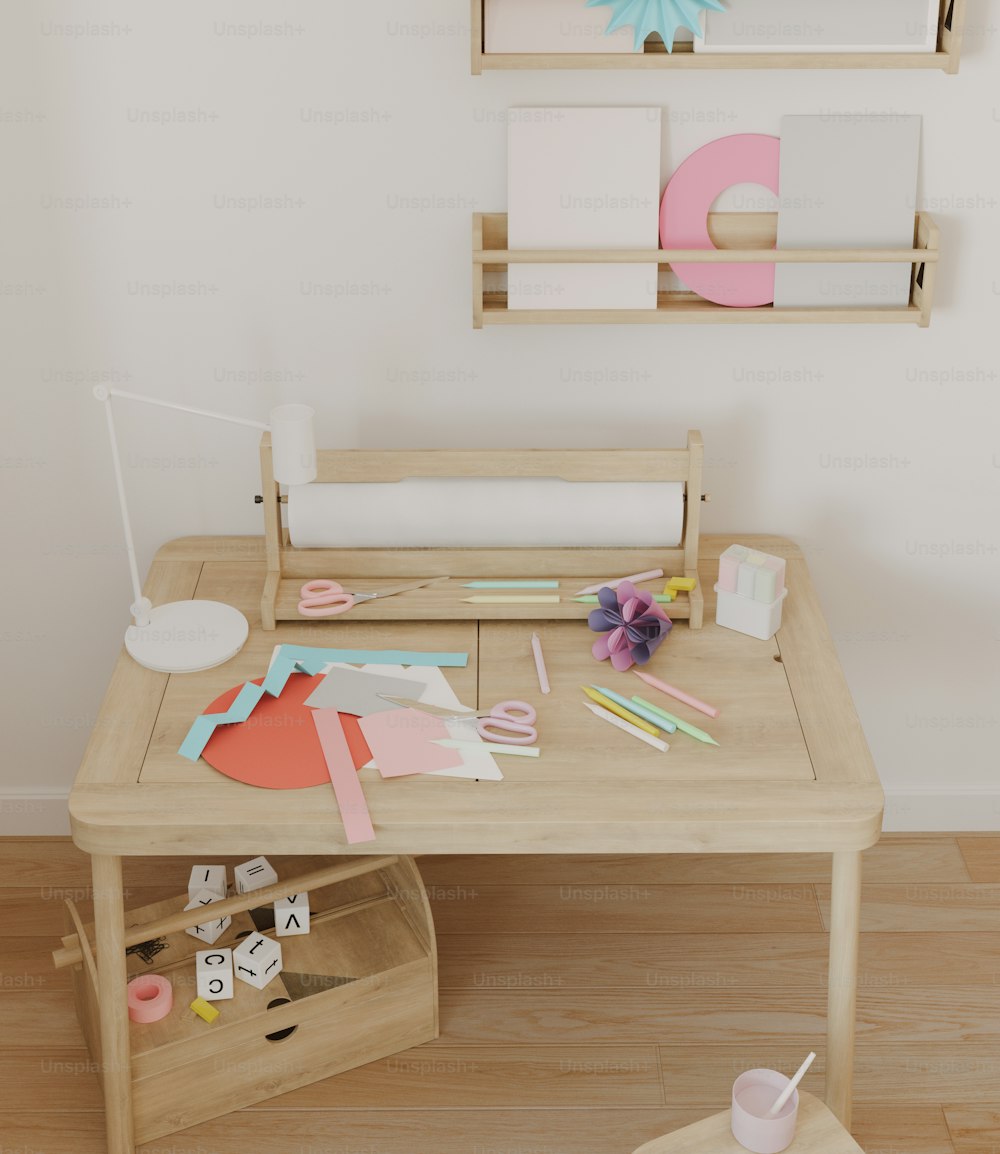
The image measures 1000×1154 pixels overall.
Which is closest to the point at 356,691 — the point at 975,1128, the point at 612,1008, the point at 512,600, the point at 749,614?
the point at 512,600

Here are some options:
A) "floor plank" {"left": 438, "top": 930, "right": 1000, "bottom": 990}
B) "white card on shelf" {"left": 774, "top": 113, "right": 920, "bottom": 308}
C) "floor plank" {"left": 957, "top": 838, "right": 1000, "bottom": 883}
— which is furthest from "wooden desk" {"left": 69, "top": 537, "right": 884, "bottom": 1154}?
"floor plank" {"left": 957, "top": 838, "right": 1000, "bottom": 883}

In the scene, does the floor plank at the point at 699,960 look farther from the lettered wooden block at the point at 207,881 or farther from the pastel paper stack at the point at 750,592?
the pastel paper stack at the point at 750,592

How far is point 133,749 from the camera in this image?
78.1 inches

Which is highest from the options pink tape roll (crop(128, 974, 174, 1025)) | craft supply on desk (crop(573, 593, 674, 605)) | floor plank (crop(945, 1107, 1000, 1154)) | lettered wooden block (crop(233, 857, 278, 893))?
craft supply on desk (crop(573, 593, 674, 605))

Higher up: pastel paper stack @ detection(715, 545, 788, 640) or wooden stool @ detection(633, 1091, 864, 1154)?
pastel paper stack @ detection(715, 545, 788, 640)

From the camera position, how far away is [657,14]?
6.90 ft

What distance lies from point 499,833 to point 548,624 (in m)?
0.49

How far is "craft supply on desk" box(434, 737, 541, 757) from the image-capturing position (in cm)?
196

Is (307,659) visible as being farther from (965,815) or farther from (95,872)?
(965,815)

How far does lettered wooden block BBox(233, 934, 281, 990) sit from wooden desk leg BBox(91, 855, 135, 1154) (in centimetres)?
23

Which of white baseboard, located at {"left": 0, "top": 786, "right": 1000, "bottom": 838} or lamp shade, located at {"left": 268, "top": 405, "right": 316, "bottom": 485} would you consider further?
white baseboard, located at {"left": 0, "top": 786, "right": 1000, "bottom": 838}

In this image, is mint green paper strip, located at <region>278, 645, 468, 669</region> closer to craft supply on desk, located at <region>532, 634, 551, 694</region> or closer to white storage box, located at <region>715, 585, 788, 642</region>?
craft supply on desk, located at <region>532, 634, 551, 694</region>

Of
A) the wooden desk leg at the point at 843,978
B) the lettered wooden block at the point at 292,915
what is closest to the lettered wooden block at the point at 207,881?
the lettered wooden block at the point at 292,915

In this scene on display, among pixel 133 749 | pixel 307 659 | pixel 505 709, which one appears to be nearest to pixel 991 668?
pixel 505 709
